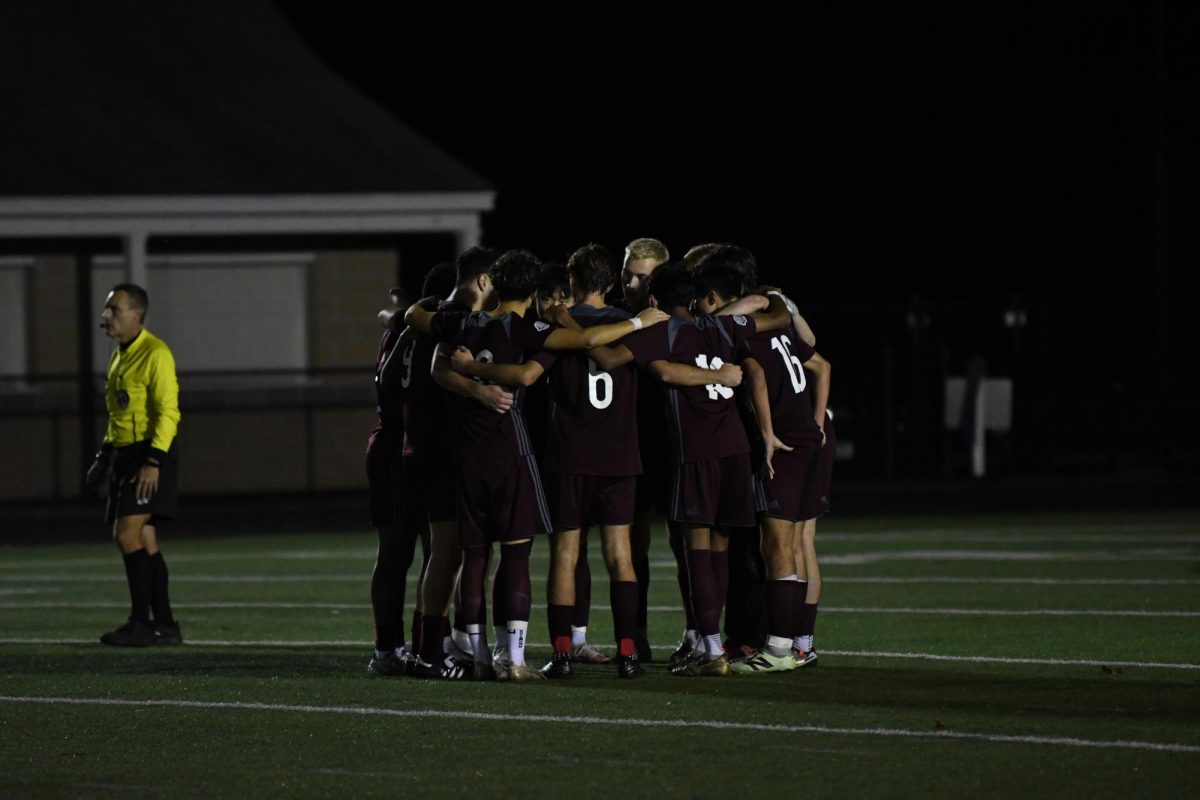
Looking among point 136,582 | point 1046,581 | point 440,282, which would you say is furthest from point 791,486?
point 1046,581

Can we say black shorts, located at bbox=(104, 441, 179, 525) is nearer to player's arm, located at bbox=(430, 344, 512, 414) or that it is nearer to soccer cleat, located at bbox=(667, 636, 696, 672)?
player's arm, located at bbox=(430, 344, 512, 414)

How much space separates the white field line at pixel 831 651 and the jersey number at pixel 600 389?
1.84 m

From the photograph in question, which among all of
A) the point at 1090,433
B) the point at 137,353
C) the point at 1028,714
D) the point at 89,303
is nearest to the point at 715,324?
the point at 1028,714

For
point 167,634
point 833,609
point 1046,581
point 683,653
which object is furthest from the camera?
point 1046,581

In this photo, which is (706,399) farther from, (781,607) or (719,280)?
(781,607)

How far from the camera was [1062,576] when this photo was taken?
52.0 feet

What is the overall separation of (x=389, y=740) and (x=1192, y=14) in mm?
39771

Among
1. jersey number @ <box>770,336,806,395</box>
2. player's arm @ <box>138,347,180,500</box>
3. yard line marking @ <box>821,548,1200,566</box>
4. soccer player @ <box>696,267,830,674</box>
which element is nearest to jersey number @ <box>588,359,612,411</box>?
soccer player @ <box>696,267,830,674</box>

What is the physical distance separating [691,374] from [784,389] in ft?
1.86

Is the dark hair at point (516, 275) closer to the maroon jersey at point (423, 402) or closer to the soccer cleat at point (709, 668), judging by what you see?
the maroon jersey at point (423, 402)

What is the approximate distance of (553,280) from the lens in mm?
11000

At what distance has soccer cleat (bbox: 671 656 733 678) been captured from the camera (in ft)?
35.6

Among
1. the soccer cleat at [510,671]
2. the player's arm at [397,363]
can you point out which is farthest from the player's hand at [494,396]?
the soccer cleat at [510,671]

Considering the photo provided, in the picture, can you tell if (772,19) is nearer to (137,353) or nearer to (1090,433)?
(1090,433)
